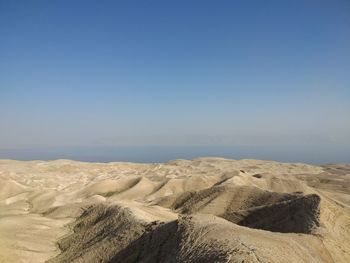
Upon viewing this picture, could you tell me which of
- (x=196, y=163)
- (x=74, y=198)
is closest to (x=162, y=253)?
(x=74, y=198)

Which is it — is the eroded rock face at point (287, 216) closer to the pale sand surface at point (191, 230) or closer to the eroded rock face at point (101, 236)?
the pale sand surface at point (191, 230)

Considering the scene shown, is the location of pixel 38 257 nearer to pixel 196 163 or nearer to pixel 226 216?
pixel 226 216

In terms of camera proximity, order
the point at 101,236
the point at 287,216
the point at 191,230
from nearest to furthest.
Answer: the point at 191,230
the point at 287,216
the point at 101,236

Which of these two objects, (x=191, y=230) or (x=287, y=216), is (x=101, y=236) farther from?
(x=287, y=216)

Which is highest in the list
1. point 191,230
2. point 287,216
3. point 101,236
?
point 191,230

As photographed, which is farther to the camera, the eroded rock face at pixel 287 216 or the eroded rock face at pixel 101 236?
the eroded rock face at pixel 101 236

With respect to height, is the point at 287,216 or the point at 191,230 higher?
the point at 191,230

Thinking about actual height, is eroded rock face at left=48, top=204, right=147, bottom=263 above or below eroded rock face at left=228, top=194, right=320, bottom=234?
below

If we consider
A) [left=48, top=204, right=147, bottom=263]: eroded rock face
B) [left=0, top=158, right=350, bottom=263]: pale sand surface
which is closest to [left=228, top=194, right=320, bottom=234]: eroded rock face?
[left=0, top=158, right=350, bottom=263]: pale sand surface

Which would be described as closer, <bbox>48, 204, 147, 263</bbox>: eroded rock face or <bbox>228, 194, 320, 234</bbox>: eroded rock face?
<bbox>228, 194, 320, 234</bbox>: eroded rock face

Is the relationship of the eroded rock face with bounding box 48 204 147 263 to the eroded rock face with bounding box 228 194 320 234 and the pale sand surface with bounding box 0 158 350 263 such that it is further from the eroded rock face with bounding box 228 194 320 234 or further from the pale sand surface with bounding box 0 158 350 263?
the eroded rock face with bounding box 228 194 320 234

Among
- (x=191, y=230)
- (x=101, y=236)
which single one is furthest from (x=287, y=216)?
(x=101, y=236)

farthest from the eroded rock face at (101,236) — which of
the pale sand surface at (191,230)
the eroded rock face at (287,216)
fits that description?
the eroded rock face at (287,216)

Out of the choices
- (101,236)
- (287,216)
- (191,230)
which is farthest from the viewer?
(101,236)
